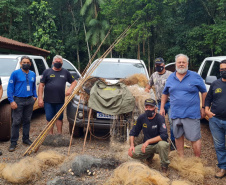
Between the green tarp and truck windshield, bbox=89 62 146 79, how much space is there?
3.56 ft

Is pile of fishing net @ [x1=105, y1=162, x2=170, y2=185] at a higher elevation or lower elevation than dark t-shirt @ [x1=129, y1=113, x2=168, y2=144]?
lower

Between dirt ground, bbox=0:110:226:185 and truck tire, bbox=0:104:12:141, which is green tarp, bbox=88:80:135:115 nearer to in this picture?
dirt ground, bbox=0:110:226:185

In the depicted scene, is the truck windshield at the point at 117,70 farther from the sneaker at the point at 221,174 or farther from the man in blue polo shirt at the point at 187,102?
the sneaker at the point at 221,174

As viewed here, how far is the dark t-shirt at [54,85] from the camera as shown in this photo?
211 inches

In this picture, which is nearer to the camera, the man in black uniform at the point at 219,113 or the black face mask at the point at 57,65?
the man in black uniform at the point at 219,113

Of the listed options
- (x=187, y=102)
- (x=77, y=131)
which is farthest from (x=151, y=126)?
(x=77, y=131)

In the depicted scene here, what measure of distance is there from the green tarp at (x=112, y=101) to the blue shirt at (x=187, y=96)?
1.04m

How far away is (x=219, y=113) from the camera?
12.6 ft

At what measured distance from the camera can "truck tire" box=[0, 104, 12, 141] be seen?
541 cm

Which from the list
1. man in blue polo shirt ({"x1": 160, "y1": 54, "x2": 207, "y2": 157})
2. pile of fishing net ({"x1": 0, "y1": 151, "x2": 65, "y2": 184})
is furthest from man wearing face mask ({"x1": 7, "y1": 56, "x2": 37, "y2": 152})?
man in blue polo shirt ({"x1": 160, "y1": 54, "x2": 207, "y2": 157})

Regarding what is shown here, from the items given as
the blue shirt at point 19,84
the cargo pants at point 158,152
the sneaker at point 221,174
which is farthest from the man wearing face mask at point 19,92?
the sneaker at point 221,174

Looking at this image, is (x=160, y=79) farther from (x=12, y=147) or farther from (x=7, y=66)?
(x=7, y=66)

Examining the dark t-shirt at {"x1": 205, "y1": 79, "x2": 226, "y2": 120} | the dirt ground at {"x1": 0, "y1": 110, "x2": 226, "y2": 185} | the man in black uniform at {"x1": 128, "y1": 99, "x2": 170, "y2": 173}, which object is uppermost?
the dark t-shirt at {"x1": 205, "y1": 79, "x2": 226, "y2": 120}

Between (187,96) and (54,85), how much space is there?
282 centimetres
